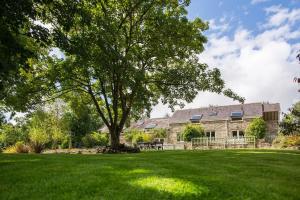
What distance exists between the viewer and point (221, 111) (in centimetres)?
4897

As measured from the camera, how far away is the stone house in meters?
45.2

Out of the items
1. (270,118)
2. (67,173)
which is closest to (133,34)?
(67,173)

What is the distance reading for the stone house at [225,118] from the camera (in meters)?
45.2

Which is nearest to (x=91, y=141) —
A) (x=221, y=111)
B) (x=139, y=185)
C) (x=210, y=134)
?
(x=210, y=134)

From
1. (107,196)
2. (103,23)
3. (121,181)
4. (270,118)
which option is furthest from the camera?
(270,118)

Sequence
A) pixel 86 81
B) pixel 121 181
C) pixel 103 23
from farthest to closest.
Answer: pixel 86 81, pixel 103 23, pixel 121 181

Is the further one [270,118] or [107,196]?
[270,118]

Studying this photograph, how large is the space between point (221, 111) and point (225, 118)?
7.54ft

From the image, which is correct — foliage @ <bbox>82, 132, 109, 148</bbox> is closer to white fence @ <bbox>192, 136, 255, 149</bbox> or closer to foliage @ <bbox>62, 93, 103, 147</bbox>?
foliage @ <bbox>62, 93, 103, 147</bbox>

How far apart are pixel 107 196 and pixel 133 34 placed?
17493 millimetres

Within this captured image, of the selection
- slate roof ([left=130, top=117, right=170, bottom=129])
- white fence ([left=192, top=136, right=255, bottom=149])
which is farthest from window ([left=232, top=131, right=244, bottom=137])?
white fence ([left=192, top=136, right=255, bottom=149])

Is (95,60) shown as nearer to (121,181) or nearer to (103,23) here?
(103,23)

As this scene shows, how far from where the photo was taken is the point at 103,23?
16.8 m

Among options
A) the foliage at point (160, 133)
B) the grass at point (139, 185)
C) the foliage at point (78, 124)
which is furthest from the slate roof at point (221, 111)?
the grass at point (139, 185)
